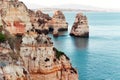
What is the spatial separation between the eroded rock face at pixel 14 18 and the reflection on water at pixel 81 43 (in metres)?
56.5

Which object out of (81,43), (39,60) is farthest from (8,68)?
(81,43)

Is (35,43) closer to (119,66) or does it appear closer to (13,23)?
(13,23)

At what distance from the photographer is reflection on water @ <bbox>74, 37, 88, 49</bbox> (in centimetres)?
10788

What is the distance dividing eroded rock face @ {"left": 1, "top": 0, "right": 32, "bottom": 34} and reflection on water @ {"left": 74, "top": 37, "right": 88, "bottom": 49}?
56492 mm

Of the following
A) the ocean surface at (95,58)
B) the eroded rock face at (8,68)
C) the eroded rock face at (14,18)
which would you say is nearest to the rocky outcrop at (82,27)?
the ocean surface at (95,58)

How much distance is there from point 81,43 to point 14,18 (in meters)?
67.2

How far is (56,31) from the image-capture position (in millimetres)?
138375

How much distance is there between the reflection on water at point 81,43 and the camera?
10788cm

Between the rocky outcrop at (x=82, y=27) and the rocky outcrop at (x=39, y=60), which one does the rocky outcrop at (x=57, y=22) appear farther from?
the rocky outcrop at (x=39, y=60)

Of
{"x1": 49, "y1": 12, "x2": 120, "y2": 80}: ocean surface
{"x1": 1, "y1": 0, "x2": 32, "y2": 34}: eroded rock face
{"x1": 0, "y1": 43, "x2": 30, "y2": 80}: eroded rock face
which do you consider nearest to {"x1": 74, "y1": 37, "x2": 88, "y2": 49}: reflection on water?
{"x1": 49, "y1": 12, "x2": 120, "y2": 80}: ocean surface

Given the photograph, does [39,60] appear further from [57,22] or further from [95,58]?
[57,22]

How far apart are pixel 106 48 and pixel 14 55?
68.7 metres

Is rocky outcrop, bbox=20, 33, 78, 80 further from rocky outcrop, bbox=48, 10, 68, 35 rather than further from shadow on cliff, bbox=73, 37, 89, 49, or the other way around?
rocky outcrop, bbox=48, 10, 68, 35

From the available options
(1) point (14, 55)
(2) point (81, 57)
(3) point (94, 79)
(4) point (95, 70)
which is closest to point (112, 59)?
(2) point (81, 57)
